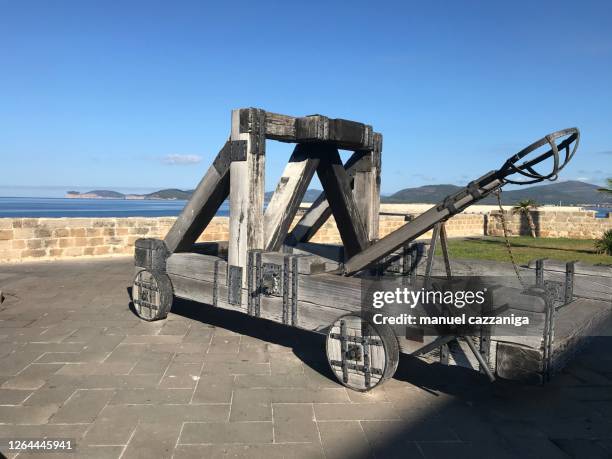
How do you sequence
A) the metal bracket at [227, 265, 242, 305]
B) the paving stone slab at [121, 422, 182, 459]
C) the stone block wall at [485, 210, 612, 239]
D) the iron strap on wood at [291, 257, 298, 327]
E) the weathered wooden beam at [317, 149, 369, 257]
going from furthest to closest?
the stone block wall at [485, 210, 612, 239], the weathered wooden beam at [317, 149, 369, 257], the metal bracket at [227, 265, 242, 305], the iron strap on wood at [291, 257, 298, 327], the paving stone slab at [121, 422, 182, 459]

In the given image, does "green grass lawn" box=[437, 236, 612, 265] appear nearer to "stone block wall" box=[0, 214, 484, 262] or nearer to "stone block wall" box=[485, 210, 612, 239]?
Result: "stone block wall" box=[485, 210, 612, 239]

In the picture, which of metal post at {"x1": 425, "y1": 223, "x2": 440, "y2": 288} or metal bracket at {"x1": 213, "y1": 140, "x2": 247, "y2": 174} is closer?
metal post at {"x1": 425, "y1": 223, "x2": 440, "y2": 288}

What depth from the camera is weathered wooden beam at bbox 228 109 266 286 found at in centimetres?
446

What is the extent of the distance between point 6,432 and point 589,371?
4.52 m

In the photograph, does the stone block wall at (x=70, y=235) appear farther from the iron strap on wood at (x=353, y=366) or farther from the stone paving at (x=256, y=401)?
the iron strap on wood at (x=353, y=366)

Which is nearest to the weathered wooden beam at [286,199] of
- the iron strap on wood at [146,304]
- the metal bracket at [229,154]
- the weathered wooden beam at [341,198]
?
the weathered wooden beam at [341,198]

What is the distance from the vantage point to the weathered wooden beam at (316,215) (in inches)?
217

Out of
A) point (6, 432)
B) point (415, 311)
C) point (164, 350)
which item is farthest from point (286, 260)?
point (6, 432)

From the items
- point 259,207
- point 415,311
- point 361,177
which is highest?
point 361,177

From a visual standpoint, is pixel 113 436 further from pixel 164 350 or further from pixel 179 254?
pixel 179 254

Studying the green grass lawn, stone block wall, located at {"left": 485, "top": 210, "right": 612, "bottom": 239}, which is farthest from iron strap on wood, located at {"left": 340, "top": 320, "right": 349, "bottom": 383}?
stone block wall, located at {"left": 485, "top": 210, "right": 612, "bottom": 239}

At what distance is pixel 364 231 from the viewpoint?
538 centimetres

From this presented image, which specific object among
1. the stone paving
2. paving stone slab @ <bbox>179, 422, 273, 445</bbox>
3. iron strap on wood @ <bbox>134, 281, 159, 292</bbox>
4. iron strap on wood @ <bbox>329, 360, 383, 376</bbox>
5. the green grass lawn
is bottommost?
paving stone slab @ <bbox>179, 422, 273, 445</bbox>

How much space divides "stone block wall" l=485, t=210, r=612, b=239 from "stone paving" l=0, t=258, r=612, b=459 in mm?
20454
